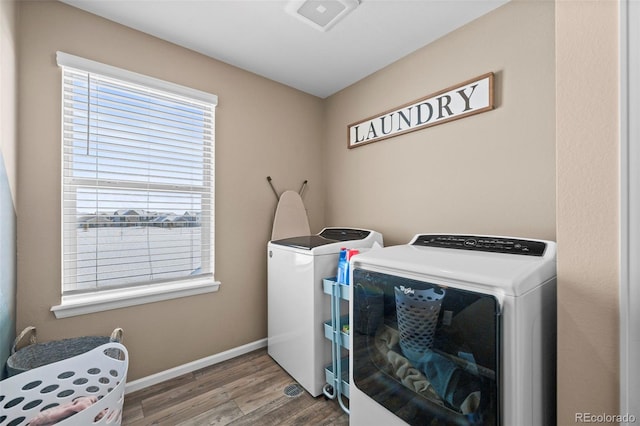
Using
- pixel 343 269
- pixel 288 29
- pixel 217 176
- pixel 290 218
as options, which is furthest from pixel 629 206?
pixel 217 176

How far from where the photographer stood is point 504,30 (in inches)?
62.7

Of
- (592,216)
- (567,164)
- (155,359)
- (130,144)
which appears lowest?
(155,359)

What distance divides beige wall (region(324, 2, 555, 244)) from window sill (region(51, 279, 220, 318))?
4.75 ft

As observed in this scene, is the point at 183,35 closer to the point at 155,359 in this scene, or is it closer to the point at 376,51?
the point at 376,51

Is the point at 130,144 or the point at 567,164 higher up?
the point at 130,144

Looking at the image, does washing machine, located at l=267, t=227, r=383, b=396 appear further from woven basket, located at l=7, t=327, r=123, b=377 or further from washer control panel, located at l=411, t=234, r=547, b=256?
woven basket, located at l=7, t=327, r=123, b=377

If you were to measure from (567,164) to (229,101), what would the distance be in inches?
86.8

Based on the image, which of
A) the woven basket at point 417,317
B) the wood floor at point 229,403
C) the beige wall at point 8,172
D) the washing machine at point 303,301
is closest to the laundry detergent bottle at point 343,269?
the washing machine at point 303,301

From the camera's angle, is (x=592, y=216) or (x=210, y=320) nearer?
(x=592, y=216)

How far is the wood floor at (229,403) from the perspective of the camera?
1.60 meters

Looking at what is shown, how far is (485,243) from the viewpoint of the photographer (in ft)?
4.57

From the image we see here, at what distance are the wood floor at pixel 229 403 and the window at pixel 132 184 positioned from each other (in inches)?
25.9

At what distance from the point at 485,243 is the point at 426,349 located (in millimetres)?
647

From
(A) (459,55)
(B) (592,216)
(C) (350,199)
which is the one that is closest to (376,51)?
(A) (459,55)
